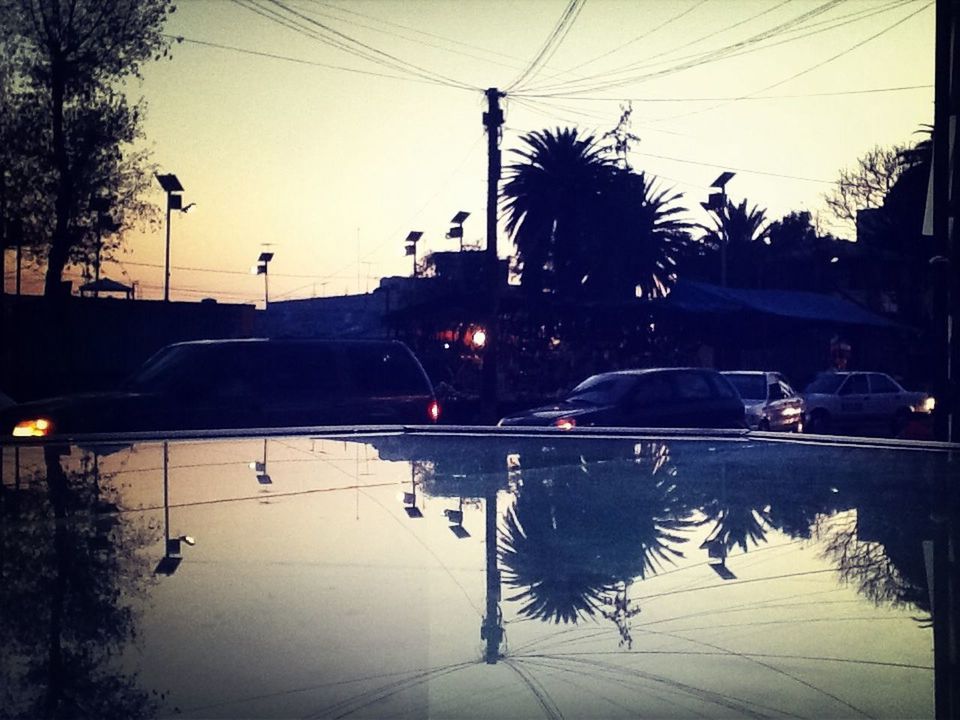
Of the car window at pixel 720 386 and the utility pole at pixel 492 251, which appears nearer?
the car window at pixel 720 386

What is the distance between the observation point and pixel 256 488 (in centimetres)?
407

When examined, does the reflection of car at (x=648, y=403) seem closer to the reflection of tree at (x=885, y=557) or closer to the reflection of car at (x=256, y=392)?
the reflection of car at (x=256, y=392)

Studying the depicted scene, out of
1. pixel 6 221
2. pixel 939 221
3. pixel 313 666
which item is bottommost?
pixel 313 666

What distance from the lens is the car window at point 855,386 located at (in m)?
26.7

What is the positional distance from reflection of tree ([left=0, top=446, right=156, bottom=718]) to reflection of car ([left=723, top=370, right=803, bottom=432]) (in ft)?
61.4

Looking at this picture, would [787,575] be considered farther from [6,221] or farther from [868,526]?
[6,221]

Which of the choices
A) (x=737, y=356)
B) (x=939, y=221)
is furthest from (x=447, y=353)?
(x=939, y=221)

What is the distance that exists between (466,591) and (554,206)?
45.4m

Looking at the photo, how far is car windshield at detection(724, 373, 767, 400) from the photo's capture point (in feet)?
72.5

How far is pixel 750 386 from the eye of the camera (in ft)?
73.6

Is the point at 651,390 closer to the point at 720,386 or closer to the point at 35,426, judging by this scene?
the point at 720,386

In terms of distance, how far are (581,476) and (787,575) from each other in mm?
1545

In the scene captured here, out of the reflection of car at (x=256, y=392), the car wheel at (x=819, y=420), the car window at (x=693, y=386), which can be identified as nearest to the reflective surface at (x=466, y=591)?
the reflection of car at (x=256, y=392)

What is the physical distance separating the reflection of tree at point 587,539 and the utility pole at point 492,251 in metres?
21.6
